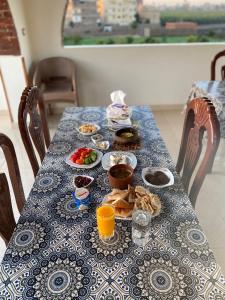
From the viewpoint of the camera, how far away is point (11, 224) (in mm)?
1101

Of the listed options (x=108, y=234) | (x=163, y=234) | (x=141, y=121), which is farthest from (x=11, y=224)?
(x=141, y=121)

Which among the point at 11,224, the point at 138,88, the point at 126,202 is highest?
the point at 126,202

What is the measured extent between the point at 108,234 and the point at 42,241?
0.24 m

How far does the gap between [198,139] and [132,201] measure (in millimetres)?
490

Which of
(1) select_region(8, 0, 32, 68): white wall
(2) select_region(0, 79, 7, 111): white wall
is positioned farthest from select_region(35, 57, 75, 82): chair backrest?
(2) select_region(0, 79, 7, 111): white wall

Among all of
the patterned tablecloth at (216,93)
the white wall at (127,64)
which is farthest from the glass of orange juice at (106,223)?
the white wall at (127,64)

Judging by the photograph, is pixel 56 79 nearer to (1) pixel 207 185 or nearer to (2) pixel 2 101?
Answer: (2) pixel 2 101

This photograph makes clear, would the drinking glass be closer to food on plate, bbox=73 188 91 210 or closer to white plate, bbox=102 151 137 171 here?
food on plate, bbox=73 188 91 210

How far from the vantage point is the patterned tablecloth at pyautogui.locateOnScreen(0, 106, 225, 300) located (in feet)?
2.54

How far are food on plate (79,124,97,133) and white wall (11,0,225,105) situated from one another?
190 cm

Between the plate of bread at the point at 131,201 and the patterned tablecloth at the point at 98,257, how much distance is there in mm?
37

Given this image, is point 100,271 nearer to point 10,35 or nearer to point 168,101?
point 10,35

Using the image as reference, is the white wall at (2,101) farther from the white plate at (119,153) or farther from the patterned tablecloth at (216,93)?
the white plate at (119,153)

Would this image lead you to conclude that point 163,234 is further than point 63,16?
No
